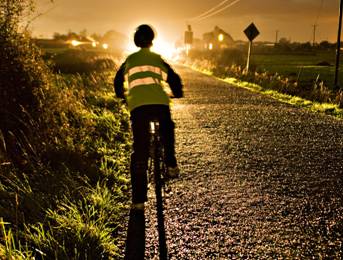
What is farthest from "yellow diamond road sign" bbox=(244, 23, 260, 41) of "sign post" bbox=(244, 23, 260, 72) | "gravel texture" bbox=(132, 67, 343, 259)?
"gravel texture" bbox=(132, 67, 343, 259)

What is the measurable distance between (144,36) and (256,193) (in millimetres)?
2561

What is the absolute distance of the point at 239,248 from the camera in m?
3.53

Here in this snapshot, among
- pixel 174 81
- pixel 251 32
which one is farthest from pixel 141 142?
pixel 251 32

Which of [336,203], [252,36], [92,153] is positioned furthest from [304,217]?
[252,36]

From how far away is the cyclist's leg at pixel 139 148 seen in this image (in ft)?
14.1

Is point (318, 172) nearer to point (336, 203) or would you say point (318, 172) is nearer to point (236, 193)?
point (336, 203)

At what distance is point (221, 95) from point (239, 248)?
13638 millimetres

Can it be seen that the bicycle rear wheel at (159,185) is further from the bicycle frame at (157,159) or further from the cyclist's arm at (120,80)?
the cyclist's arm at (120,80)

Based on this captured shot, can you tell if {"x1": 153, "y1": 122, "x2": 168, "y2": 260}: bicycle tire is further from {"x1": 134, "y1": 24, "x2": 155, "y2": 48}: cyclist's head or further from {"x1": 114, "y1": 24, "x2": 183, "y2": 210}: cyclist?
{"x1": 134, "y1": 24, "x2": 155, "y2": 48}: cyclist's head

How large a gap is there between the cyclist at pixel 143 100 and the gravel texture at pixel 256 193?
471 millimetres

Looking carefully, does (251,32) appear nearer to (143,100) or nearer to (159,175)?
(159,175)

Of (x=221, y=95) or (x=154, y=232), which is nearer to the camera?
(x=154, y=232)

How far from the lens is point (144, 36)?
174 inches

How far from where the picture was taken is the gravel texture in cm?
360
